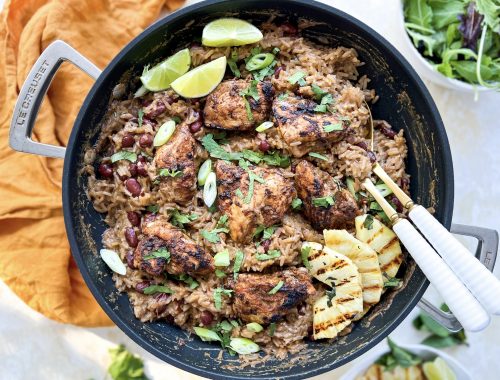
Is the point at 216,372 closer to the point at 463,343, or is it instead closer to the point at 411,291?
the point at 411,291

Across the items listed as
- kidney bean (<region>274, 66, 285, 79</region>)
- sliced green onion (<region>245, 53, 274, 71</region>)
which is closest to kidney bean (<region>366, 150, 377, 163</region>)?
kidney bean (<region>274, 66, 285, 79</region>)

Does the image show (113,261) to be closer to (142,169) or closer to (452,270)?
(142,169)

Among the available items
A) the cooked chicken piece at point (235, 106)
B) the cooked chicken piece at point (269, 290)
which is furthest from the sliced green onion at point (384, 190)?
the cooked chicken piece at point (235, 106)

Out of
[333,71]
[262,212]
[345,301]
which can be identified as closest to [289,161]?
[262,212]

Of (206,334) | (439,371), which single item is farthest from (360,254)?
(439,371)

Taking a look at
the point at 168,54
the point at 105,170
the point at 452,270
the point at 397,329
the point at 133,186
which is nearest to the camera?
the point at 452,270

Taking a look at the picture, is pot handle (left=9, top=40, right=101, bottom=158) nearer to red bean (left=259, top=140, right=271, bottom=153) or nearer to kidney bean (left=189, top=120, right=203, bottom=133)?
kidney bean (left=189, top=120, right=203, bottom=133)
